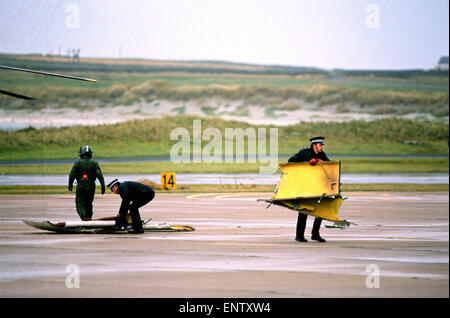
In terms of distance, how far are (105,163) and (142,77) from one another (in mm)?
64962

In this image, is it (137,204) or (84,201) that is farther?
(84,201)

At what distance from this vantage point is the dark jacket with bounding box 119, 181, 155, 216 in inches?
696

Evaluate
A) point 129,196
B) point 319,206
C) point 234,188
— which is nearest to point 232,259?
point 319,206

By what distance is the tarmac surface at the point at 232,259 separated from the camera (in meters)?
11.1

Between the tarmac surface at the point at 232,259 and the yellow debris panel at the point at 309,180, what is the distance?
118cm

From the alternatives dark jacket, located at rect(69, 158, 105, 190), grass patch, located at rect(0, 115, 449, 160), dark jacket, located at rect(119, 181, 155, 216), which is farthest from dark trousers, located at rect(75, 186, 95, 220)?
grass patch, located at rect(0, 115, 449, 160)

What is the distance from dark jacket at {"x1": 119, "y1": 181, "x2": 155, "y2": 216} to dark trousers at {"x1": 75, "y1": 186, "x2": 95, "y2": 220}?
1654 mm

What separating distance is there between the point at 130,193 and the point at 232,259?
4.55m

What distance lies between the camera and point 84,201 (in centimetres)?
1925

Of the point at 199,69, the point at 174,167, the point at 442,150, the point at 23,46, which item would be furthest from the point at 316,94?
the point at 23,46

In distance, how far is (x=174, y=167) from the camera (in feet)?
200

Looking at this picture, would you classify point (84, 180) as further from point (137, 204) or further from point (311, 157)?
point (311, 157)

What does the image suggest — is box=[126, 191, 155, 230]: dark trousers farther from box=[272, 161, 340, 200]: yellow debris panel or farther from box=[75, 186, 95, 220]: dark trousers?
box=[272, 161, 340, 200]: yellow debris panel

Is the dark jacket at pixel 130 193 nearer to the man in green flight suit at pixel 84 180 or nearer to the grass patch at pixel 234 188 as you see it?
the man in green flight suit at pixel 84 180
